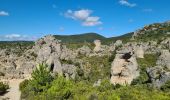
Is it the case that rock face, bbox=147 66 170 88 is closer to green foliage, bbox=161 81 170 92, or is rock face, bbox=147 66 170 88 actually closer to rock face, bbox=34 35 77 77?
green foliage, bbox=161 81 170 92

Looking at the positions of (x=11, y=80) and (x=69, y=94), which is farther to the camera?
(x=11, y=80)

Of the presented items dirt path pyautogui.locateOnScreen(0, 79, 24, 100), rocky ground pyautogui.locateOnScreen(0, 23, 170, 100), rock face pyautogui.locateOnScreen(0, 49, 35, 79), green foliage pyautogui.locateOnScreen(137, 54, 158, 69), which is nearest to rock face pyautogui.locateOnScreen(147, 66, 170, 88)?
rocky ground pyautogui.locateOnScreen(0, 23, 170, 100)

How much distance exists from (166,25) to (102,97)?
14471cm

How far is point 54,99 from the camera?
5166 cm

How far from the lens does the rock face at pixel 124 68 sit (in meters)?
67.4

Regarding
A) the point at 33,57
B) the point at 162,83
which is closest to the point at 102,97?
the point at 162,83

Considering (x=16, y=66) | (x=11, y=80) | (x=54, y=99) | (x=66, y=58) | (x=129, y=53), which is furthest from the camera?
(x=16, y=66)

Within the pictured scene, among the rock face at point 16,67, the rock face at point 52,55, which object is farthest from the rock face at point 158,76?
the rock face at point 16,67

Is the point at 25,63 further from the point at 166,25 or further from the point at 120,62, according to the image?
the point at 166,25

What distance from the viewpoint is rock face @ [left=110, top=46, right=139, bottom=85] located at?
67375 millimetres

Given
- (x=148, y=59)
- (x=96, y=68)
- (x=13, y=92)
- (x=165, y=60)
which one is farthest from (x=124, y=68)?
(x=148, y=59)

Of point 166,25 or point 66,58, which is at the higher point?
point 166,25

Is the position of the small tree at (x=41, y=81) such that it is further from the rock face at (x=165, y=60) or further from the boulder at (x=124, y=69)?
the rock face at (x=165, y=60)

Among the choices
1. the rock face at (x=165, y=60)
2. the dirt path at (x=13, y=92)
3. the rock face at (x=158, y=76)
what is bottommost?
the dirt path at (x=13, y=92)
